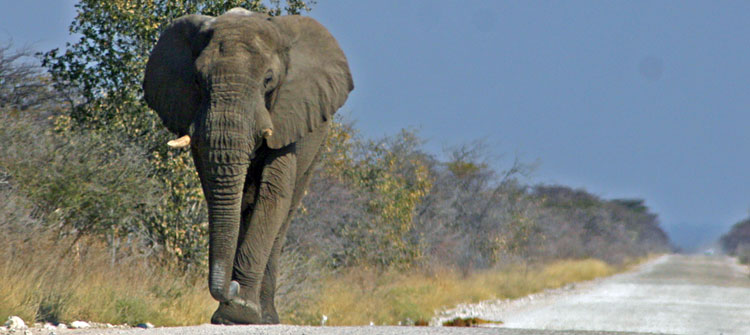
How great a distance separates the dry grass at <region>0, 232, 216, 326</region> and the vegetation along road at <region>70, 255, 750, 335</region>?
1.10 metres

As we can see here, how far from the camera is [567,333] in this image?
8.34 metres

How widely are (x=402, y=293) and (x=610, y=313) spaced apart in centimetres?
372

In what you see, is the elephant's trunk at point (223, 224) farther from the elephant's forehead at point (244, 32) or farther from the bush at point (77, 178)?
the bush at point (77, 178)

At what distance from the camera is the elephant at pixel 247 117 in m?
8.75

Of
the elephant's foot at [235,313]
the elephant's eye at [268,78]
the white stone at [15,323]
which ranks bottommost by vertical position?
the white stone at [15,323]

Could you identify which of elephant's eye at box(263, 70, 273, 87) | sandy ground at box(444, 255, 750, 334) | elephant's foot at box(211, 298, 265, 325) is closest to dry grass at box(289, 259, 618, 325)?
sandy ground at box(444, 255, 750, 334)

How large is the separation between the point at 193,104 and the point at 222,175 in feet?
3.55

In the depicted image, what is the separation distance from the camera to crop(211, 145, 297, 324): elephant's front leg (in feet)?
30.6

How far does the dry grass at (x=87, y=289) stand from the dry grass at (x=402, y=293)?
9.99 ft

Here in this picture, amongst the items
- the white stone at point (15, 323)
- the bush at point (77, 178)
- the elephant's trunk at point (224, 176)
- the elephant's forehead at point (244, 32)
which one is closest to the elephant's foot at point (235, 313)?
the elephant's trunk at point (224, 176)

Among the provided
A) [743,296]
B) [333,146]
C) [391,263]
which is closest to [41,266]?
[333,146]

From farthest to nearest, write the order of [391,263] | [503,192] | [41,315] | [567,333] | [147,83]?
[503,192], [391,263], [147,83], [41,315], [567,333]

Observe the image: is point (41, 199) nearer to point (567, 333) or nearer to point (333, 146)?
point (567, 333)

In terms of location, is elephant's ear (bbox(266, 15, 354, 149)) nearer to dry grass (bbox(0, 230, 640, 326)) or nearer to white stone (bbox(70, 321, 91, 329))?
white stone (bbox(70, 321, 91, 329))
